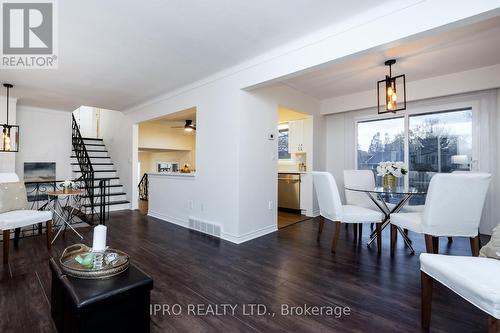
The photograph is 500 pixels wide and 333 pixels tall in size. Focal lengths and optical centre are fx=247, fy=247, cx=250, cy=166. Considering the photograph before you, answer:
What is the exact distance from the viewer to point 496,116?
3756mm

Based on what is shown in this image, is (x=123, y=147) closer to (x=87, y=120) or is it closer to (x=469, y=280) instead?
(x=87, y=120)

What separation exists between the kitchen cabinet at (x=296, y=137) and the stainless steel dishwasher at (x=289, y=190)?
0.57 metres

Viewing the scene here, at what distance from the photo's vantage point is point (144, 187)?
600 centimetres

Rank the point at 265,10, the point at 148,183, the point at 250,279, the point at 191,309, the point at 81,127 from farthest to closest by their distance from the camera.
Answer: the point at 81,127 → the point at 148,183 → the point at 250,279 → the point at 265,10 → the point at 191,309

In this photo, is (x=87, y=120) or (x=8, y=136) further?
(x=87, y=120)

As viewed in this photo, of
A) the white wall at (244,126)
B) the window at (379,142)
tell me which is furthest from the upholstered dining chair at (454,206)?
the window at (379,142)

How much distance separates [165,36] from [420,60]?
3325 mm

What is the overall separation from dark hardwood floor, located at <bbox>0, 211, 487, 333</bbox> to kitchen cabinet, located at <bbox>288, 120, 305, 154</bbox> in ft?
7.69

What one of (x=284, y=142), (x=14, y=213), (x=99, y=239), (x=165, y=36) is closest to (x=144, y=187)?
(x=14, y=213)

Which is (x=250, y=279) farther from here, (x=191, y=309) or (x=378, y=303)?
(x=378, y=303)

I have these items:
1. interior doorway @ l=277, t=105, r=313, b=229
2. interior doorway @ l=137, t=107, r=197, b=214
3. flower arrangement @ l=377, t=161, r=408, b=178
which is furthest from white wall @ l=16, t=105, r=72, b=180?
flower arrangement @ l=377, t=161, r=408, b=178

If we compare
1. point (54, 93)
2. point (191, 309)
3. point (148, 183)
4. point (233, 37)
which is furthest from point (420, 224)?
point (54, 93)

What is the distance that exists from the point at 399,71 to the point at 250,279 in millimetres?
3706

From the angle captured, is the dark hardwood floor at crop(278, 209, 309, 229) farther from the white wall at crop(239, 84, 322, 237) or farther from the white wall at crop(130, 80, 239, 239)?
the white wall at crop(130, 80, 239, 239)
